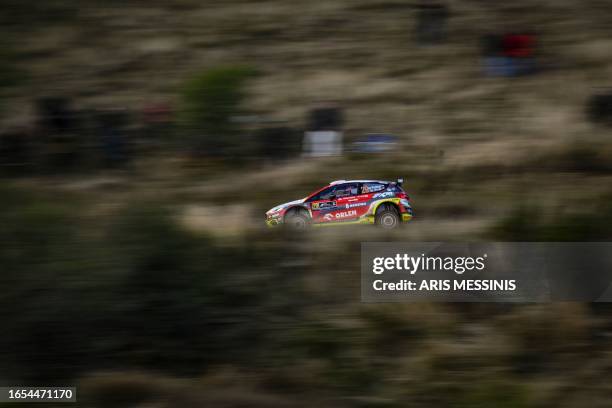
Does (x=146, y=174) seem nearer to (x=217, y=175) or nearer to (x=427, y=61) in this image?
(x=217, y=175)

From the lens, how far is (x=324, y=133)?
15672 mm

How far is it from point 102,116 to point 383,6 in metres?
8.68

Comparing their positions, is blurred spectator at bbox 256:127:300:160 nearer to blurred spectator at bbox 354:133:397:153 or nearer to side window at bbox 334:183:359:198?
blurred spectator at bbox 354:133:397:153

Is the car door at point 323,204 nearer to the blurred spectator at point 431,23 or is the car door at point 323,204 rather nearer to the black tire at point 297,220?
the black tire at point 297,220

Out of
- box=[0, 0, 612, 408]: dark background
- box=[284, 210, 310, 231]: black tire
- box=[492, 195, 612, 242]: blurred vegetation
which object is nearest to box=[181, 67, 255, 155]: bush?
box=[0, 0, 612, 408]: dark background

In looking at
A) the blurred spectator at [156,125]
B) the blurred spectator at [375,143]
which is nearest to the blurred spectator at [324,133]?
the blurred spectator at [375,143]

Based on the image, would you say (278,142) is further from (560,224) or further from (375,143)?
(560,224)

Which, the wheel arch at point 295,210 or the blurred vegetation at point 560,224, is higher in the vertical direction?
the wheel arch at point 295,210

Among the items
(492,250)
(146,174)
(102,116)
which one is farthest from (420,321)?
(102,116)

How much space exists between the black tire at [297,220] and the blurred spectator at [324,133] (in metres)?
4.07

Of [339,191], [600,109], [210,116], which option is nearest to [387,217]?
[339,191]

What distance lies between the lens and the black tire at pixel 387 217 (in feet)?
33.6

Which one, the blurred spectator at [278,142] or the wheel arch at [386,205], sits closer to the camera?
the wheel arch at [386,205]

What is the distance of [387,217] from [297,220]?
127cm
